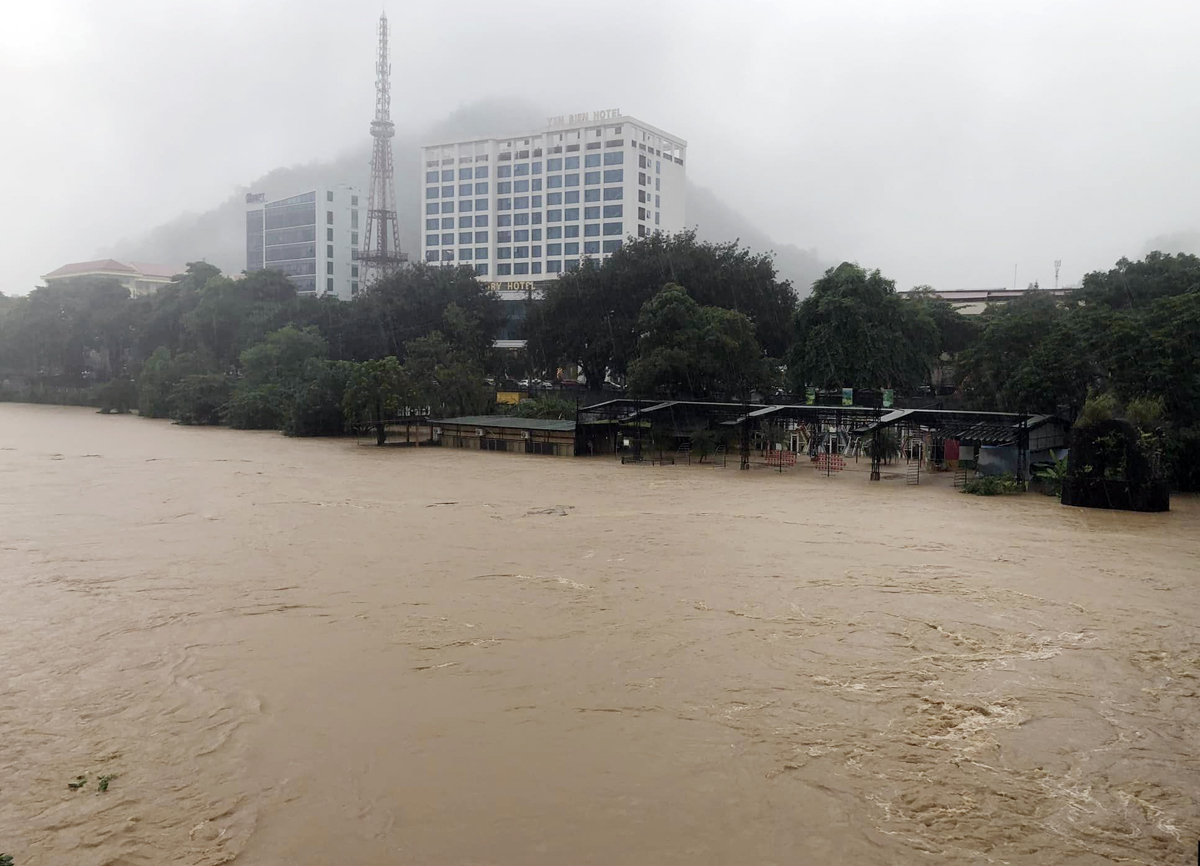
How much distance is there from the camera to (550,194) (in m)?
104

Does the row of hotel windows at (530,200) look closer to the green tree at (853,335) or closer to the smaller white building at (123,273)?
the smaller white building at (123,273)

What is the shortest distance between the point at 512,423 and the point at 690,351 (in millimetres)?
8192

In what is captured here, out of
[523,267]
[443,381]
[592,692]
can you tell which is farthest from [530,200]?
[592,692]

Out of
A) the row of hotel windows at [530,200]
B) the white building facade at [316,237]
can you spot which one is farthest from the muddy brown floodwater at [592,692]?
the white building facade at [316,237]

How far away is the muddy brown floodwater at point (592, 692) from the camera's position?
7828 mm

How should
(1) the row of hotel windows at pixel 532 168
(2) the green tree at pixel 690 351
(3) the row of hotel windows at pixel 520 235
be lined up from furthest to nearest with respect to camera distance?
(3) the row of hotel windows at pixel 520 235, (1) the row of hotel windows at pixel 532 168, (2) the green tree at pixel 690 351

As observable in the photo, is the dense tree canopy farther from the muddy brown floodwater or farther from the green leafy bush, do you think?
the muddy brown floodwater

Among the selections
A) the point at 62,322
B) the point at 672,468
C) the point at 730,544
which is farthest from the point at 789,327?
the point at 62,322

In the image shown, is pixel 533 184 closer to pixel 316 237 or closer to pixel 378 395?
pixel 316 237

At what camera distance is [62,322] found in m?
74.1

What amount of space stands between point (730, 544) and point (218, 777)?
1277 cm

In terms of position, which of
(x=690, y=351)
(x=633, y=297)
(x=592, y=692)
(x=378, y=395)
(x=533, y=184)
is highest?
(x=533, y=184)

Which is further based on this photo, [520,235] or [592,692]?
[520,235]

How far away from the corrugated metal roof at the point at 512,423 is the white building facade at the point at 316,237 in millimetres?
69231
